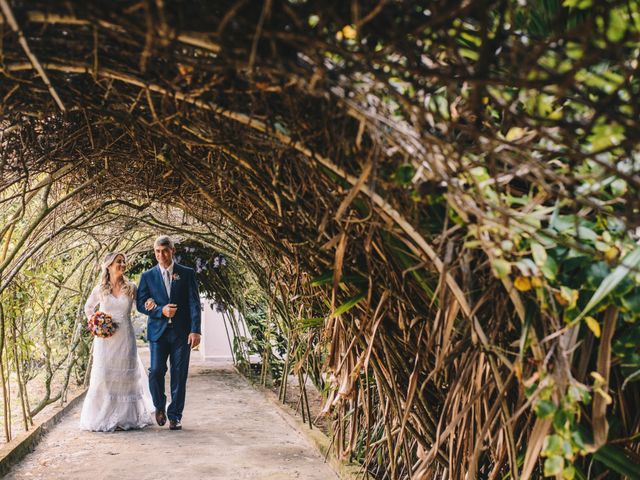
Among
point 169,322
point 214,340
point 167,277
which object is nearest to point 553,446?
point 169,322

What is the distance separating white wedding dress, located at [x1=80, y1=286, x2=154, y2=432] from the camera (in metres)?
6.05

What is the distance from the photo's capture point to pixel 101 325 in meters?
6.21

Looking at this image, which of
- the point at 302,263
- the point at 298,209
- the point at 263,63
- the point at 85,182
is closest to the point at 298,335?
the point at 85,182

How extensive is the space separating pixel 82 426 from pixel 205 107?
16.7ft

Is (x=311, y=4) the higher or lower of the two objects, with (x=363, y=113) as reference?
higher

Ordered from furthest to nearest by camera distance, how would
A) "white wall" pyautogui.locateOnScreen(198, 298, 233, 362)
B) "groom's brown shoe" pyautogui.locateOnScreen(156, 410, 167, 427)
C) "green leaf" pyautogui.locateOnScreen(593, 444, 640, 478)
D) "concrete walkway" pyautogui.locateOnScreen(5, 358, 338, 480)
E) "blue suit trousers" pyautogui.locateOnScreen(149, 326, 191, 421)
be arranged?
1. "white wall" pyautogui.locateOnScreen(198, 298, 233, 362)
2. "groom's brown shoe" pyautogui.locateOnScreen(156, 410, 167, 427)
3. "blue suit trousers" pyautogui.locateOnScreen(149, 326, 191, 421)
4. "concrete walkway" pyautogui.locateOnScreen(5, 358, 338, 480)
5. "green leaf" pyautogui.locateOnScreen(593, 444, 640, 478)

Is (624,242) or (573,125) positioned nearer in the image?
(573,125)

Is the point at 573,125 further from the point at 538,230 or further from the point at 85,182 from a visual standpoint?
the point at 85,182

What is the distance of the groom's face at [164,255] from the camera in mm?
6176

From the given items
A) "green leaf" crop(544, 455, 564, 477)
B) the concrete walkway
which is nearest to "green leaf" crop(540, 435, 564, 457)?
"green leaf" crop(544, 455, 564, 477)

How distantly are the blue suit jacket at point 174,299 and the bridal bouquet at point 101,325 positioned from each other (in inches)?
12.6

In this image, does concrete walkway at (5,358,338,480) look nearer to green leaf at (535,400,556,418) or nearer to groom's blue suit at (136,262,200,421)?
groom's blue suit at (136,262,200,421)

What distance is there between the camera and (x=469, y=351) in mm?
2053

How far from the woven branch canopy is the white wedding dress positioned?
3.96 m
